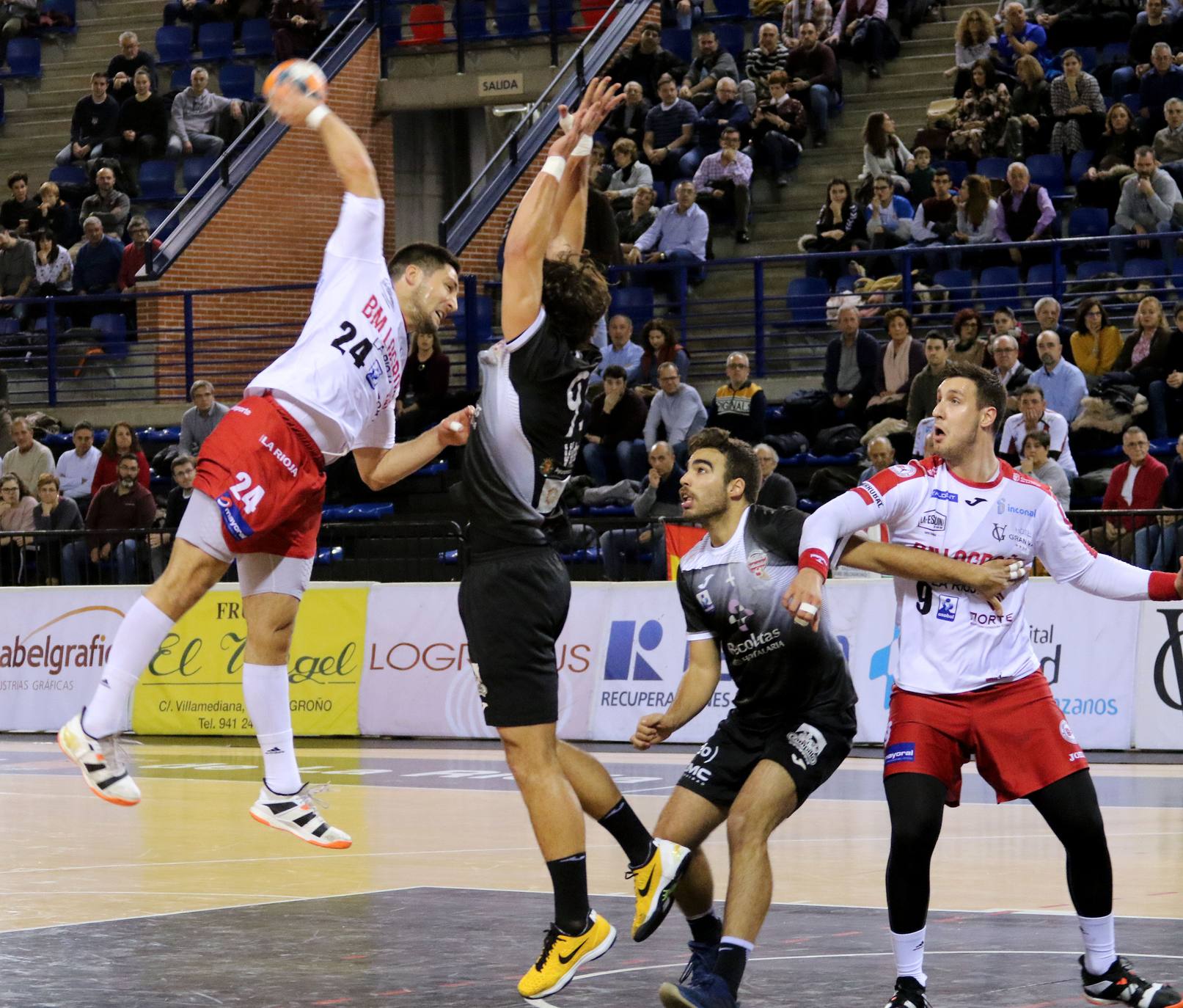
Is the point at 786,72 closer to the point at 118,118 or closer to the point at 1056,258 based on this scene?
the point at 1056,258

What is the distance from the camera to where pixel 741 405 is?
18.9 metres

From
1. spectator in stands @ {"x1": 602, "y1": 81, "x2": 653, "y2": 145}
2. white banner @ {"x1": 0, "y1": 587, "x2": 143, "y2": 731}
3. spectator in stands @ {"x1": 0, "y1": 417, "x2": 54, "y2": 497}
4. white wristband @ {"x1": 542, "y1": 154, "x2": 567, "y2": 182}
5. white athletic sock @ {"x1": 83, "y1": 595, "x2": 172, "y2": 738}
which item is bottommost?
white banner @ {"x1": 0, "y1": 587, "x2": 143, "y2": 731}

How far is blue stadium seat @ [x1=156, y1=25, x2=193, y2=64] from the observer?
29.5 metres

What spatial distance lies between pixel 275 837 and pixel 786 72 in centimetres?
1419

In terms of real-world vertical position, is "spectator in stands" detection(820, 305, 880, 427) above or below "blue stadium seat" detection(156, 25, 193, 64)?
below

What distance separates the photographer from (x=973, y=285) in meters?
20.3

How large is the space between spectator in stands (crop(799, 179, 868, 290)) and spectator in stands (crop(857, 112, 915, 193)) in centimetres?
28

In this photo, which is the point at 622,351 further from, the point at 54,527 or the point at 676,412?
the point at 54,527

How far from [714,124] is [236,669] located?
29.4ft

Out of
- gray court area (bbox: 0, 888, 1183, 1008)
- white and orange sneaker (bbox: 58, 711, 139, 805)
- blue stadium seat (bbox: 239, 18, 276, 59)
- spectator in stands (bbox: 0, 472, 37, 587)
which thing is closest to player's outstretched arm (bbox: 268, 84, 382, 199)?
white and orange sneaker (bbox: 58, 711, 139, 805)

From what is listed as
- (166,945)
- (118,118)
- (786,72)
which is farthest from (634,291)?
(166,945)

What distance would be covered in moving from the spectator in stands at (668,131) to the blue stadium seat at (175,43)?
884 centimetres

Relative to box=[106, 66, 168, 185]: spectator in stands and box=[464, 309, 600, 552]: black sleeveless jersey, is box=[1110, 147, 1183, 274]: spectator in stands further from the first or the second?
box=[106, 66, 168, 185]: spectator in stands

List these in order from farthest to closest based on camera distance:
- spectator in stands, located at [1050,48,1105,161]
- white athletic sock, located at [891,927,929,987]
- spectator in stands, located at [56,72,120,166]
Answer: spectator in stands, located at [56,72,120,166]
spectator in stands, located at [1050,48,1105,161]
white athletic sock, located at [891,927,929,987]
